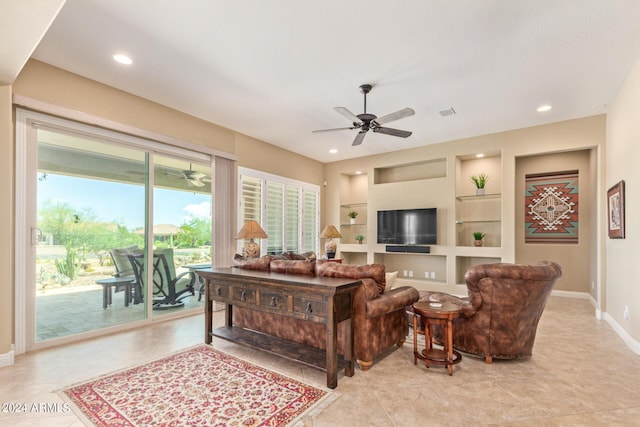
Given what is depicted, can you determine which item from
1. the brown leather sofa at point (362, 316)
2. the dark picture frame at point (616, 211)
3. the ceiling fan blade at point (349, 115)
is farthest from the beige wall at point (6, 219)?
the dark picture frame at point (616, 211)

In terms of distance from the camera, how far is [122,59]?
3271 mm

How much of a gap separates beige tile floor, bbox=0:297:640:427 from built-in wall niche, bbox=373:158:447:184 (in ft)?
12.0

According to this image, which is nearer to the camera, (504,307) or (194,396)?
(194,396)

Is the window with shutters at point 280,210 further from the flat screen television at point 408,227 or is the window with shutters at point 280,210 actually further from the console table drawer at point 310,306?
the console table drawer at point 310,306

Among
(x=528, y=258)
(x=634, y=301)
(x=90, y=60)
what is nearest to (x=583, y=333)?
(x=634, y=301)

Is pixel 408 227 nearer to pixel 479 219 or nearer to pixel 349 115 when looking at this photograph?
pixel 479 219

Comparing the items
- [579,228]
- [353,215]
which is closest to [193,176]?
[353,215]

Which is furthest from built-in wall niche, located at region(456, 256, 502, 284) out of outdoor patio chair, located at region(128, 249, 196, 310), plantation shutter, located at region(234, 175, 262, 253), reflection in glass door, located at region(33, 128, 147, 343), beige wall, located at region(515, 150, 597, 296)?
reflection in glass door, located at region(33, 128, 147, 343)

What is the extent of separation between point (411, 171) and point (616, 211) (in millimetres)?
3570

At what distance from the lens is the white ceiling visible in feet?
8.38

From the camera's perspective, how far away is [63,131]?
358 centimetres

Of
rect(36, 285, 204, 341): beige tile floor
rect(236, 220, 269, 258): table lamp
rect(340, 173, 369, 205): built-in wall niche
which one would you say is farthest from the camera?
rect(340, 173, 369, 205): built-in wall niche

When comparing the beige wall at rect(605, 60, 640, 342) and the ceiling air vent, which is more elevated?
the ceiling air vent

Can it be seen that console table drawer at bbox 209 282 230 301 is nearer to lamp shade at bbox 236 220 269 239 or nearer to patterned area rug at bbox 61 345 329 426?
patterned area rug at bbox 61 345 329 426
